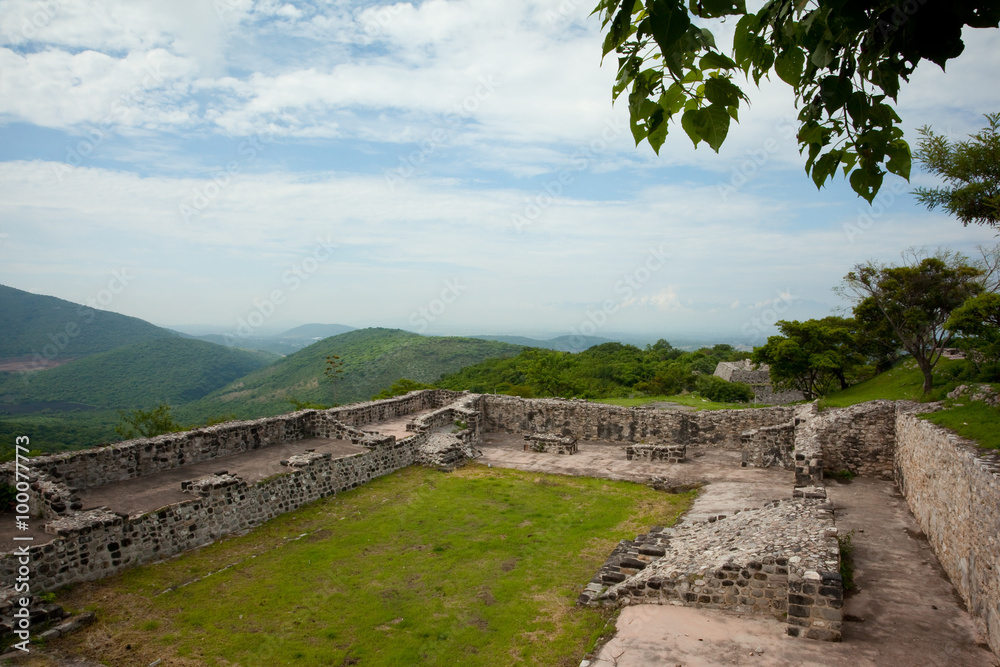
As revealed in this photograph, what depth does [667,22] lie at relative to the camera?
1650 mm

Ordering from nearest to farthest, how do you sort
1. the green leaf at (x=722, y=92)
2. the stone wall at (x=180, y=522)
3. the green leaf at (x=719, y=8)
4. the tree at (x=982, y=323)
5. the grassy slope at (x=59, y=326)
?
the green leaf at (x=719, y=8) < the green leaf at (x=722, y=92) < the stone wall at (x=180, y=522) < the tree at (x=982, y=323) < the grassy slope at (x=59, y=326)

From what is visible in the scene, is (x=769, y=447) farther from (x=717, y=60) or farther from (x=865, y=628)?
(x=717, y=60)

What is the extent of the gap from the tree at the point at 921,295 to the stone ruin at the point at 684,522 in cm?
324

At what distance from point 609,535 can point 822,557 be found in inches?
160

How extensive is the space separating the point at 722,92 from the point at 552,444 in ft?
47.5

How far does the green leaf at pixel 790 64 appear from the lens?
2150 mm

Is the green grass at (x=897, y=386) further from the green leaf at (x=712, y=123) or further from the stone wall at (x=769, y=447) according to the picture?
the green leaf at (x=712, y=123)

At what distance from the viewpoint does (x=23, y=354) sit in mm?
39500

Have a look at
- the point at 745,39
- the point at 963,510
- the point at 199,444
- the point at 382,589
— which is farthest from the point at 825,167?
the point at 199,444

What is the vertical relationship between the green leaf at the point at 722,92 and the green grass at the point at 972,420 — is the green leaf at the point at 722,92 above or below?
above

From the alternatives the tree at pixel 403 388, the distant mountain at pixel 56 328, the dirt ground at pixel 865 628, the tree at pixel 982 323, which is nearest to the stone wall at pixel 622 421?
the tree at pixel 982 323

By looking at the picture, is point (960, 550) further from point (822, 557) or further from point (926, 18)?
point (926, 18)

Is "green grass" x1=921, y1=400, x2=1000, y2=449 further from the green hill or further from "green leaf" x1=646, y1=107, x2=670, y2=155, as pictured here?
the green hill

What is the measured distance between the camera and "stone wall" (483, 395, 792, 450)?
1579cm
